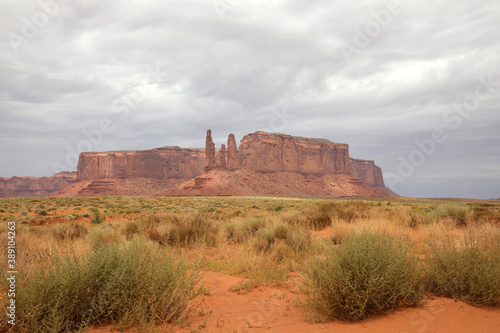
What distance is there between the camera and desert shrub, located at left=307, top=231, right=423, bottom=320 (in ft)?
12.7

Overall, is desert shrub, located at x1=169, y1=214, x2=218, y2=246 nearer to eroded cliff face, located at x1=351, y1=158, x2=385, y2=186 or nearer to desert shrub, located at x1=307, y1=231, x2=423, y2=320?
desert shrub, located at x1=307, y1=231, x2=423, y2=320

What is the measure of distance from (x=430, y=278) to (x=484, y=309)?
70cm

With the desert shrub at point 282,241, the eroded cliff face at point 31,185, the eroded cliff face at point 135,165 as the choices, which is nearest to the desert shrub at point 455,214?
the desert shrub at point 282,241

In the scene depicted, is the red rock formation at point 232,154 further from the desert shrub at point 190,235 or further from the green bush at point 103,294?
the green bush at point 103,294

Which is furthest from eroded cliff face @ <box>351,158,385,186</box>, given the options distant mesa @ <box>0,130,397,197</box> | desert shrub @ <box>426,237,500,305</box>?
desert shrub @ <box>426,237,500,305</box>

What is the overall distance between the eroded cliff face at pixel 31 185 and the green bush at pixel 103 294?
162 m

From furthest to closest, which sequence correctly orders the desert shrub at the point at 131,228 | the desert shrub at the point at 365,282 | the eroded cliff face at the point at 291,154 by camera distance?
the eroded cliff face at the point at 291,154
the desert shrub at the point at 131,228
the desert shrub at the point at 365,282

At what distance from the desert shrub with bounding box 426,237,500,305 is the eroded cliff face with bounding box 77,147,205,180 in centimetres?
12705

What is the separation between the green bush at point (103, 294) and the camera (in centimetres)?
355

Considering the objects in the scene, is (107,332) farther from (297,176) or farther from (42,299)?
(297,176)

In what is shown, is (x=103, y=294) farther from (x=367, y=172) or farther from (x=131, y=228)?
(x=367, y=172)

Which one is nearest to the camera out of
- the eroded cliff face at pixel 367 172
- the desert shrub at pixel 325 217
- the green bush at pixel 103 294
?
the green bush at pixel 103 294

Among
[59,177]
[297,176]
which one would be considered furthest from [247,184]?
[59,177]

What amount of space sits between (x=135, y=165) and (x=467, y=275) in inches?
5071
